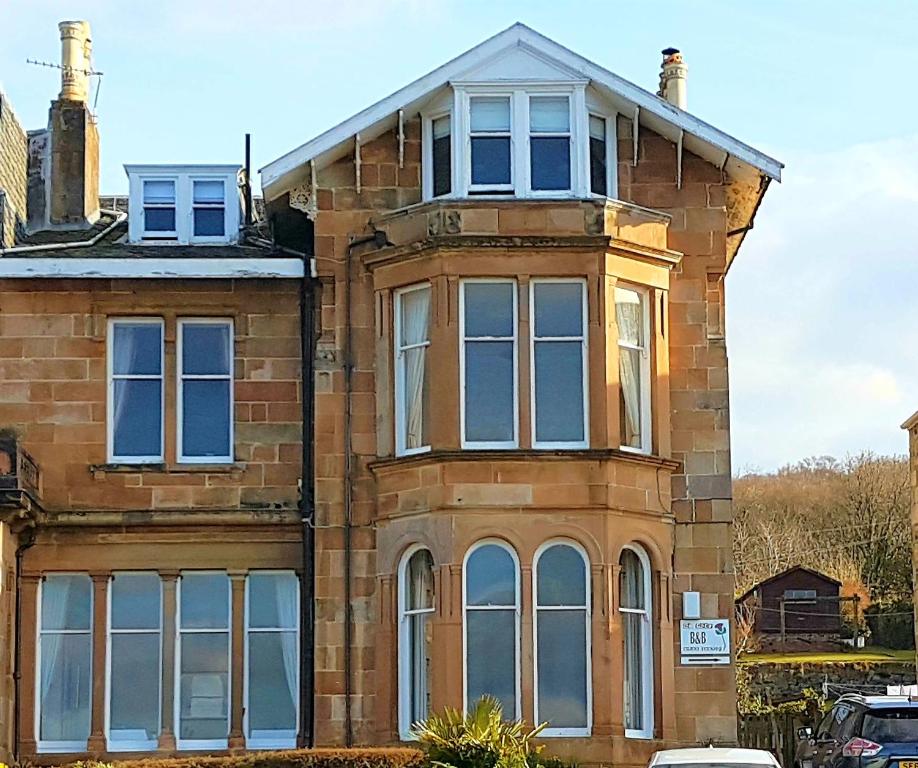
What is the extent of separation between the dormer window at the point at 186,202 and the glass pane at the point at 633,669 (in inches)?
346

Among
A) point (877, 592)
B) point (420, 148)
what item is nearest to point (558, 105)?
point (420, 148)

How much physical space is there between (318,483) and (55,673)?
464cm

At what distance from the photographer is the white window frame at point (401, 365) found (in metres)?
25.5

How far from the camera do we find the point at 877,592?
93750 mm

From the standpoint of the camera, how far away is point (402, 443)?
2558cm

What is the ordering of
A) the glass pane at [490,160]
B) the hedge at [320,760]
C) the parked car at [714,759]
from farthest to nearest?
the glass pane at [490,160] → the hedge at [320,760] → the parked car at [714,759]

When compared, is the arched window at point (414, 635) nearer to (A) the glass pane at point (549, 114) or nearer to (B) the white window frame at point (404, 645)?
(B) the white window frame at point (404, 645)

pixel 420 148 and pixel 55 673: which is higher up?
pixel 420 148

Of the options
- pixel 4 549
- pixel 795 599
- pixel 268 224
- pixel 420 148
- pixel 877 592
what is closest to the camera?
pixel 4 549

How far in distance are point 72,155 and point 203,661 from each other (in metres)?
9.32

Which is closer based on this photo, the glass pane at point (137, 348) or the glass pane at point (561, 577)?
the glass pane at point (561, 577)

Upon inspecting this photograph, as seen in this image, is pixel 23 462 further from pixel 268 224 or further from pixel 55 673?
pixel 268 224

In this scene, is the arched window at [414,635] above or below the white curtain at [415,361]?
below

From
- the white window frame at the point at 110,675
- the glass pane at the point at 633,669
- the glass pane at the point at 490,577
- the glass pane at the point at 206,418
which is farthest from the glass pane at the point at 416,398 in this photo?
the white window frame at the point at 110,675
